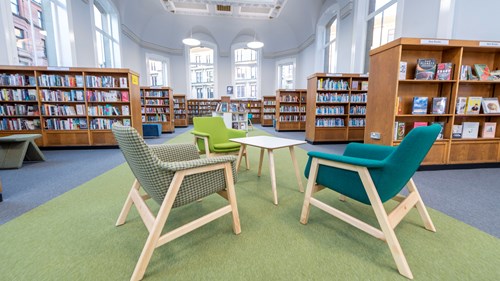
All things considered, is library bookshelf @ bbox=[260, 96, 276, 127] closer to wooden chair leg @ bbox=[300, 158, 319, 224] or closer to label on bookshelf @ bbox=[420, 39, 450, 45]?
label on bookshelf @ bbox=[420, 39, 450, 45]

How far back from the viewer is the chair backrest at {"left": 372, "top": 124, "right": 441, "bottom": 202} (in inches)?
45.2

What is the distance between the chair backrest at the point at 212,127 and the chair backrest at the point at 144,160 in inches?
74.7

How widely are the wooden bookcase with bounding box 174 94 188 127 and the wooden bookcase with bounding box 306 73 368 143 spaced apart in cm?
679

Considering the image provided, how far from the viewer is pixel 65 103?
479 centimetres

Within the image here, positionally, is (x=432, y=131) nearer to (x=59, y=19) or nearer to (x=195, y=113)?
(x=59, y=19)

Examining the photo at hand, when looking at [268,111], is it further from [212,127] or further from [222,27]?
[212,127]

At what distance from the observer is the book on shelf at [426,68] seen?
3.01 meters

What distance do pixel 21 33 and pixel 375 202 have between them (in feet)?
25.7

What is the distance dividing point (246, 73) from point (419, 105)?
1081 centimetres

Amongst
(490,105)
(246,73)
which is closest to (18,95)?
(490,105)

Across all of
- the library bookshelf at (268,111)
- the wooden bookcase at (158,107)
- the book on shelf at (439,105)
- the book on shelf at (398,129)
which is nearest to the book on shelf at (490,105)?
the book on shelf at (439,105)

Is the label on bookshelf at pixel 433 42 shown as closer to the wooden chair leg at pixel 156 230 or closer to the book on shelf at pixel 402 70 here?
the book on shelf at pixel 402 70

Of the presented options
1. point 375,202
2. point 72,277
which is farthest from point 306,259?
point 72,277

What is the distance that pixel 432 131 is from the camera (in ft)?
3.91
